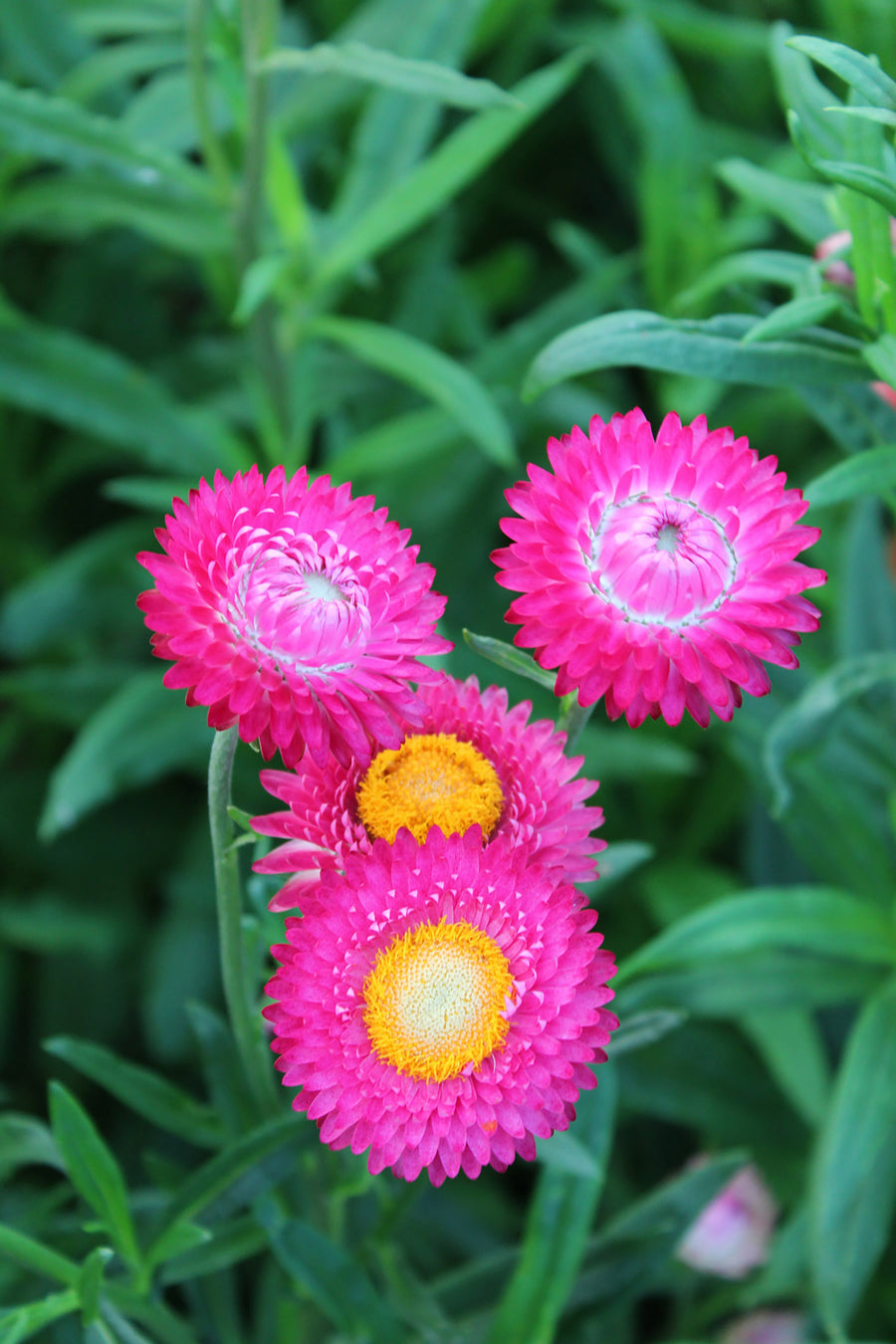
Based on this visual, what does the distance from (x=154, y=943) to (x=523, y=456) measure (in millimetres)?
722

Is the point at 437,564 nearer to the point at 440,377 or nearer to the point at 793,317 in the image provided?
the point at 440,377

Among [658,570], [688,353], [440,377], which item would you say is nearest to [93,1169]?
[658,570]

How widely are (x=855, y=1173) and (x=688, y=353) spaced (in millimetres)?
683

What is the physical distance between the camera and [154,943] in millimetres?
1529

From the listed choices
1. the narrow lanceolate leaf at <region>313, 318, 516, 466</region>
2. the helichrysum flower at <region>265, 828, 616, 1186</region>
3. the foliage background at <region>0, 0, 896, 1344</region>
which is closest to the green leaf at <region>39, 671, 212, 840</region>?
the foliage background at <region>0, 0, 896, 1344</region>

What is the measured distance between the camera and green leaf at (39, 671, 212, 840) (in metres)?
1.32

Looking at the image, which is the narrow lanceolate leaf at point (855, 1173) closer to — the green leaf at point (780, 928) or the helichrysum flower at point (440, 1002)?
the green leaf at point (780, 928)

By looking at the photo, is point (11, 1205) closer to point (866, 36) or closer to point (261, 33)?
point (261, 33)

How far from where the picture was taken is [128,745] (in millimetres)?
1373

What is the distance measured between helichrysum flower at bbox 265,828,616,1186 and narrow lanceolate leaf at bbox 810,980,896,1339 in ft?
1.83

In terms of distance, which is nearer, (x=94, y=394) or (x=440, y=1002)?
(x=440, y=1002)

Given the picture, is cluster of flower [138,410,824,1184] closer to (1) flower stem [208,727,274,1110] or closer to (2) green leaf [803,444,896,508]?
(1) flower stem [208,727,274,1110]

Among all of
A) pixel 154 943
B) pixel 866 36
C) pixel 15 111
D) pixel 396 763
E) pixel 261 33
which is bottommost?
pixel 154 943

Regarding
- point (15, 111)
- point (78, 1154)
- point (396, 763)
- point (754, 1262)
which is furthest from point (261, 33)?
point (754, 1262)
